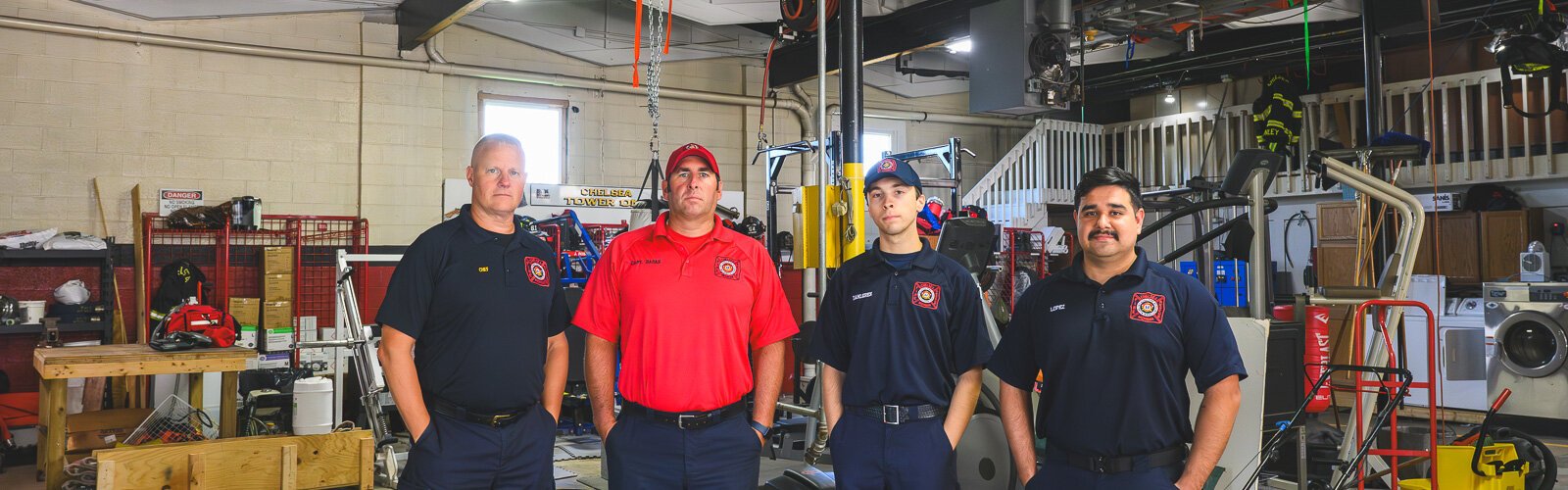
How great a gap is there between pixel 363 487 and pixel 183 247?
13.4 ft

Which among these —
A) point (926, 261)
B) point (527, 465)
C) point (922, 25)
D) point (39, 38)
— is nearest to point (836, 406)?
point (926, 261)

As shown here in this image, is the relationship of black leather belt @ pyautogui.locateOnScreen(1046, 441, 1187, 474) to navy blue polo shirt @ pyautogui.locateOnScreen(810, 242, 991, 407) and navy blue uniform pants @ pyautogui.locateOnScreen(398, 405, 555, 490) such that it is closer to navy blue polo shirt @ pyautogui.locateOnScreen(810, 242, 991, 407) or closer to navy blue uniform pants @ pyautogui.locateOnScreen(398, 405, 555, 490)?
navy blue polo shirt @ pyautogui.locateOnScreen(810, 242, 991, 407)

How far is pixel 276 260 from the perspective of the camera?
338 inches

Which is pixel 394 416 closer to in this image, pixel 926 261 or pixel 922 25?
pixel 922 25

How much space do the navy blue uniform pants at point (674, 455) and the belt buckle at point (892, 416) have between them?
41 cm

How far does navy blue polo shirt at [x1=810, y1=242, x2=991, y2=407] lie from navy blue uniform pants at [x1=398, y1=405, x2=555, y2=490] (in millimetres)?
938

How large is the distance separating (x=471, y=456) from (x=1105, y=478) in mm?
1706

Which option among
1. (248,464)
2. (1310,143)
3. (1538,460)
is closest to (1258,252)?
(1538,460)

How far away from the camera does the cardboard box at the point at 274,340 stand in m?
8.22

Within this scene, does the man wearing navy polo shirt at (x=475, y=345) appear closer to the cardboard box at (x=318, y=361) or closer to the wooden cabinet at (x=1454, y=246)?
the cardboard box at (x=318, y=361)

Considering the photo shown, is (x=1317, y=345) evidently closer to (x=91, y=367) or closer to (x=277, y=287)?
(x=91, y=367)

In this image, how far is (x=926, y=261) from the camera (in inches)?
119

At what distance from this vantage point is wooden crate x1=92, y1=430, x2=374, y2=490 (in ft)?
16.5

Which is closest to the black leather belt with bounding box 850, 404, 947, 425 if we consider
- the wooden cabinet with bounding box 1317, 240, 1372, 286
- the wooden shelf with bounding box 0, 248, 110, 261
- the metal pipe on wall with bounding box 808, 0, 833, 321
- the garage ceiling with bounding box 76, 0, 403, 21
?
the metal pipe on wall with bounding box 808, 0, 833, 321
